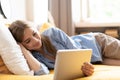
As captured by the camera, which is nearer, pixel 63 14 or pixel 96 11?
pixel 63 14

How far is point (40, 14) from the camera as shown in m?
2.32

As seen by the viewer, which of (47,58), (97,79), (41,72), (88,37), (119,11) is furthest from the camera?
(119,11)

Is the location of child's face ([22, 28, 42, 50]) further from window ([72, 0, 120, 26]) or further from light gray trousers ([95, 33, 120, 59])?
window ([72, 0, 120, 26])

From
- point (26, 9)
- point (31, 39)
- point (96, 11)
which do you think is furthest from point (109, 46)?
point (96, 11)

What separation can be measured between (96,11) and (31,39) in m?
1.61

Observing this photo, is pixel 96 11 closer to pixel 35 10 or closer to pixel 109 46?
pixel 35 10

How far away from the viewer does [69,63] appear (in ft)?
3.28

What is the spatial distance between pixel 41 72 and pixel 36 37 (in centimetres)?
23

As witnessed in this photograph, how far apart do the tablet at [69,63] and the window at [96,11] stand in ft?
5.47

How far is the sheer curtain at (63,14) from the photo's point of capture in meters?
2.52

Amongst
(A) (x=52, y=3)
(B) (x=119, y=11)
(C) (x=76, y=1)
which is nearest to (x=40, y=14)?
(A) (x=52, y=3)

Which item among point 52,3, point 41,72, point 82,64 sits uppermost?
point 52,3

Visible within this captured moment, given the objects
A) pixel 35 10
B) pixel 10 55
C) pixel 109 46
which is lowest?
pixel 109 46

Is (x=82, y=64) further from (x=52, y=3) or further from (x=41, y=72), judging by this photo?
(x=52, y=3)
